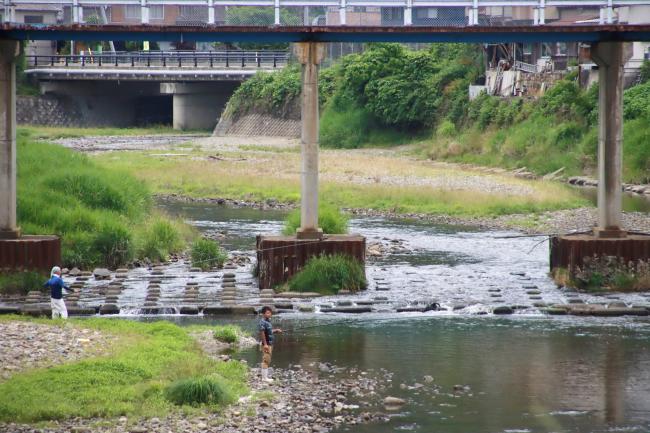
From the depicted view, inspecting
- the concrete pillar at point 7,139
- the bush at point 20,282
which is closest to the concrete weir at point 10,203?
the concrete pillar at point 7,139

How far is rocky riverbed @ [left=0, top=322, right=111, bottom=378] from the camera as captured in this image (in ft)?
76.5

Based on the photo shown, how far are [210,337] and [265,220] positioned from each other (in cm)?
2362

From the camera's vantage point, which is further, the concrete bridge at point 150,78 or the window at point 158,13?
the concrete bridge at point 150,78

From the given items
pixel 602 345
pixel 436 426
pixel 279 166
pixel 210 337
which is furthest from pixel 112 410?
pixel 279 166

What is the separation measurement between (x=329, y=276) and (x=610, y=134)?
896cm

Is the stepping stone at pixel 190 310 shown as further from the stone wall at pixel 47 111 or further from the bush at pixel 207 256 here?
the stone wall at pixel 47 111

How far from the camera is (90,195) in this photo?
1638 inches

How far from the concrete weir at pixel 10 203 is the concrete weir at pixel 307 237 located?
19.4 ft

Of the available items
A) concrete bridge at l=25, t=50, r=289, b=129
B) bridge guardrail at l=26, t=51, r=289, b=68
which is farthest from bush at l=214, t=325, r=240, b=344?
bridge guardrail at l=26, t=51, r=289, b=68

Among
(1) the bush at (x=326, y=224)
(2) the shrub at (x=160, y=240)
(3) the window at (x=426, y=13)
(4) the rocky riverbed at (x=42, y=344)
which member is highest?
(3) the window at (x=426, y=13)

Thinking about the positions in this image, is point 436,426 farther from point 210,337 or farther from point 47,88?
point 47,88

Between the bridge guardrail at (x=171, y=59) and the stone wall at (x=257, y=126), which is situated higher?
the bridge guardrail at (x=171, y=59)

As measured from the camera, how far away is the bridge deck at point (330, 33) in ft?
113

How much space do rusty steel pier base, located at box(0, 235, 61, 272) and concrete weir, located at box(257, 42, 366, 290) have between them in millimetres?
5847
